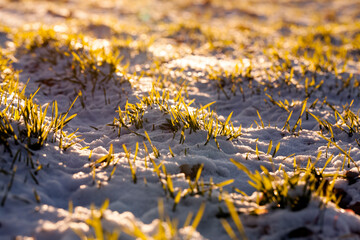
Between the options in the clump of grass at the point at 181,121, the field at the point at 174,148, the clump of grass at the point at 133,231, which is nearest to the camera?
the clump of grass at the point at 133,231

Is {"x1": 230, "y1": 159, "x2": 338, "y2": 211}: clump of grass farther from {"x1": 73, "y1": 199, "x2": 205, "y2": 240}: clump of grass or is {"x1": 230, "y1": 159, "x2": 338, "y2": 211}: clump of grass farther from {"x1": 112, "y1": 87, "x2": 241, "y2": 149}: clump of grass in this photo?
{"x1": 112, "y1": 87, "x2": 241, "y2": 149}: clump of grass

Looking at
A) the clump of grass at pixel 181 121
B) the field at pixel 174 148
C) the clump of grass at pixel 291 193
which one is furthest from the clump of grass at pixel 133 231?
the clump of grass at pixel 181 121

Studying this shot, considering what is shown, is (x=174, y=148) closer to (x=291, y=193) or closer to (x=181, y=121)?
(x=181, y=121)

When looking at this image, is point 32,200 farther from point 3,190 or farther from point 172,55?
point 172,55

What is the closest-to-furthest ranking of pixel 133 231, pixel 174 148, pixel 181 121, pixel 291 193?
pixel 133 231 → pixel 291 193 → pixel 174 148 → pixel 181 121

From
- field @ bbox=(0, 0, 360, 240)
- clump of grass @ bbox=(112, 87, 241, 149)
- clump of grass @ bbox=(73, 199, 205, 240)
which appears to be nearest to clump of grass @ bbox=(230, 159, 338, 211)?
field @ bbox=(0, 0, 360, 240)

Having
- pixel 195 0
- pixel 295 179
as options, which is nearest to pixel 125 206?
pixel 295 179

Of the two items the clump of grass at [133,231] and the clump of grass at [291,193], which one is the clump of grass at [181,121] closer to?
the clump of grass at [291,193]

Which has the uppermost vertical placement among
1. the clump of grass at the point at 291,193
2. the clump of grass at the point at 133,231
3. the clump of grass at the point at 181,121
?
the clump of grass at the point at 181,121

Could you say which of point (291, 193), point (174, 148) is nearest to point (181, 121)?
point (174, 148)
